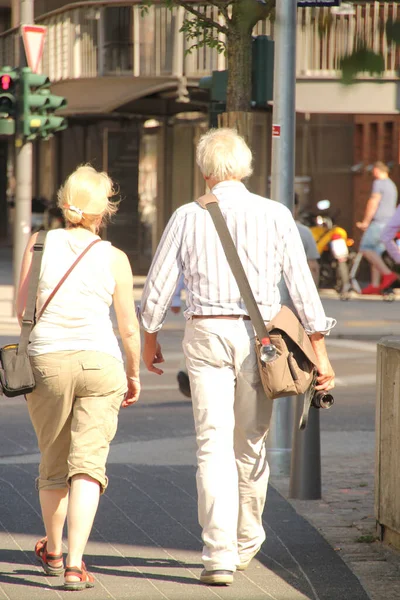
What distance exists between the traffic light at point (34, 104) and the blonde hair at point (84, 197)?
1089cm

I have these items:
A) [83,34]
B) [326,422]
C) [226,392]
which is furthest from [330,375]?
[83,34]

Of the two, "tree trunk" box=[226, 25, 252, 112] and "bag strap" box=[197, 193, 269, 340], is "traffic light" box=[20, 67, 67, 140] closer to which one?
"tree trunk" box=[226, 25, 252, 112]

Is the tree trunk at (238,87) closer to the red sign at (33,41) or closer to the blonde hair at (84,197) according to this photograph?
the blonde hair at (84,197)

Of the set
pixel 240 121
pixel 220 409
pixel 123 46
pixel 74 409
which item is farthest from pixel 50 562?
pixel 123 46

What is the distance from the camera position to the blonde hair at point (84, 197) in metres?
4.57

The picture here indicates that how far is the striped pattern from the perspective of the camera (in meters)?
4.59

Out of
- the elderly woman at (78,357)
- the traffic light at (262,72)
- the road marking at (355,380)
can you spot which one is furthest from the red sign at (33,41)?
the elderly woman at (78,357)

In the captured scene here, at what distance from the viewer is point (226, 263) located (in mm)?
4586

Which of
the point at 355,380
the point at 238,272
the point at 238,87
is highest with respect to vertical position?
the point at 238,87

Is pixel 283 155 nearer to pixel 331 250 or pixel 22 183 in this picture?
pixel 22 183

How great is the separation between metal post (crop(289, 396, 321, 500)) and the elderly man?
1.48 meters

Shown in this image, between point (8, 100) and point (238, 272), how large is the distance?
11.4m

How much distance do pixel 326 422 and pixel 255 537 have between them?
4423 mm

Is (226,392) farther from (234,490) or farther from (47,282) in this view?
(47,282)
